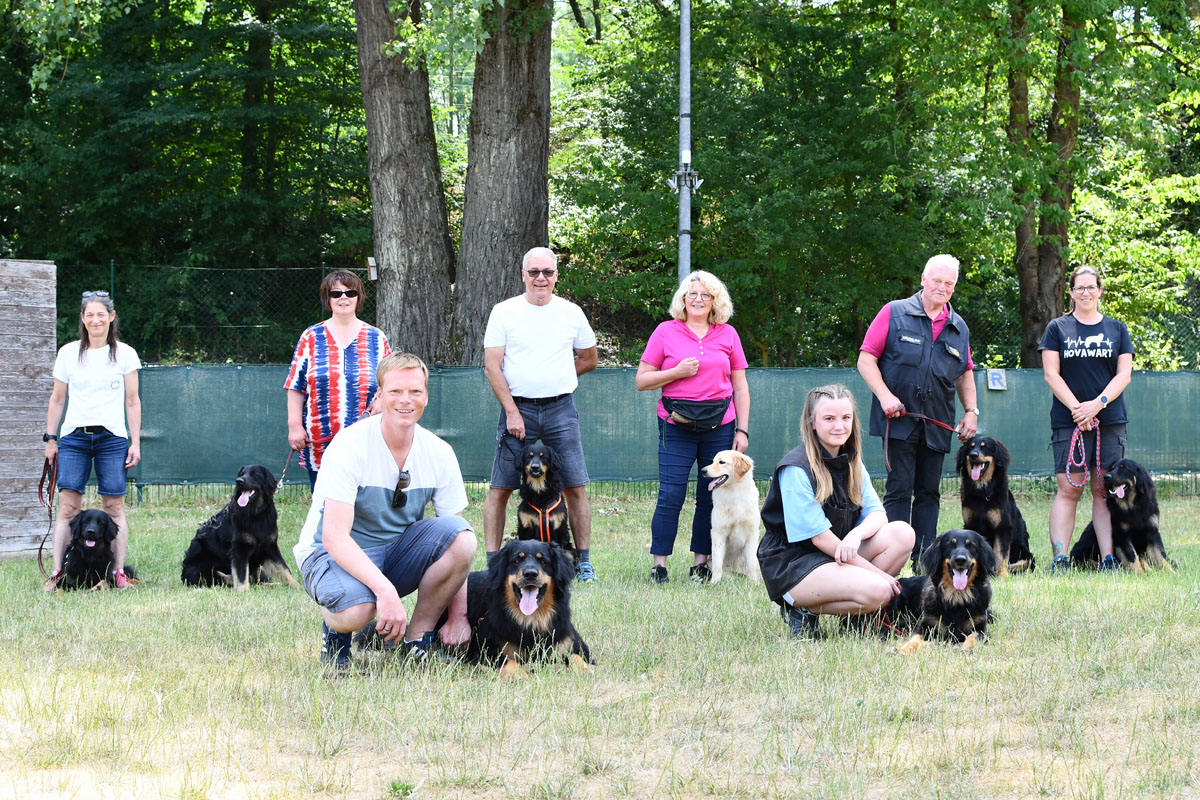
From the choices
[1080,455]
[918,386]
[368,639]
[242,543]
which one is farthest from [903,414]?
[242,543]

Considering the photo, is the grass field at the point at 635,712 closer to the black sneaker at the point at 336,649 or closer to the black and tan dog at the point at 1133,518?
the black sneaker at the point at 336,649

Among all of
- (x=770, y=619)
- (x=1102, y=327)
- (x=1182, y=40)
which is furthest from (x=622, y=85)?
(x=770, y=619)

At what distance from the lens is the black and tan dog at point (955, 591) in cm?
449

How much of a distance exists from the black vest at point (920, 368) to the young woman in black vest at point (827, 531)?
1651 millimetres

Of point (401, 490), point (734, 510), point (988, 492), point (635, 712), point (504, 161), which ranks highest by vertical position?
point (504, 161)

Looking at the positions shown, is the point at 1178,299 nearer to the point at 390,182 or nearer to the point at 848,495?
the point at 390,182

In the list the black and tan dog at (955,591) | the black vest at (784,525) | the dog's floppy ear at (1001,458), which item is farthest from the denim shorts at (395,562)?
the dog's floppy ear at (1001,458)

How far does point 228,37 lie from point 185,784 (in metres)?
18.5

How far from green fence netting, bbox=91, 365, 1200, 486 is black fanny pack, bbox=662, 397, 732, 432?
463 centimetres

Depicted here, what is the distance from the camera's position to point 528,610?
4184 millimetres

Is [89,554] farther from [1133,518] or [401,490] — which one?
[1133,518]

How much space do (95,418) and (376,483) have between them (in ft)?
10.3

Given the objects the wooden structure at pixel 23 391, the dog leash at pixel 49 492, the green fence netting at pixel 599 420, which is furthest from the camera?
the green fence netting at pixel 599 420

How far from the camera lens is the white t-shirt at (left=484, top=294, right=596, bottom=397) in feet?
21.4
